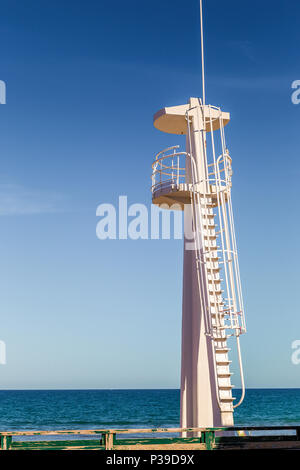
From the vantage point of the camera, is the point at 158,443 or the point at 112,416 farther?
the point at 112,416

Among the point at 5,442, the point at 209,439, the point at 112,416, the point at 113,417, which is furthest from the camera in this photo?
the point at 112,416

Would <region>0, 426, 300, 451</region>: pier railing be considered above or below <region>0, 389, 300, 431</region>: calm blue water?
below

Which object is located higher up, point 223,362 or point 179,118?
point 179,118

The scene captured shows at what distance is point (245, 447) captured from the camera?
33.6 feet

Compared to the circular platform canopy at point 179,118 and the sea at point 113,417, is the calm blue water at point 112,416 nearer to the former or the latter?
the sea at point 113,417

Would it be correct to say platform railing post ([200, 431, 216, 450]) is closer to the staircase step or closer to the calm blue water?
the staircase step

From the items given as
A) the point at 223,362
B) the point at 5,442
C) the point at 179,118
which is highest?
the point at 179,118

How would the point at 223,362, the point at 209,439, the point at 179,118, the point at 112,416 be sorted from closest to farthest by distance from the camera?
the point at 209,439
the point at 223,362
the point at 179,118
the point at 112,416

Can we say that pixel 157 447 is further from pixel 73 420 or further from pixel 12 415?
pixel 12 415

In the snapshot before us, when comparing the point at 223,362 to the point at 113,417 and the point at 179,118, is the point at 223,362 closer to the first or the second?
the point at 179,118

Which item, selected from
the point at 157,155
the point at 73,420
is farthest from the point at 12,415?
the point at 157,155

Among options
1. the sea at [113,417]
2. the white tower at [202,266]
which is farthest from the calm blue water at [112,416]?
the white tower at [202,266]

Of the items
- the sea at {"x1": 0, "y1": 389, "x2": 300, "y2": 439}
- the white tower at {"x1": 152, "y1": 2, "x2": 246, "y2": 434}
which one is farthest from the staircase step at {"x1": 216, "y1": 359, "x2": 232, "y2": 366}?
the sea at {"x1": 0, "y1": 389, "x2": 300, "y2": 439}

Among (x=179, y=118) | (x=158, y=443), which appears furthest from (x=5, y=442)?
(x=179, y=118)
